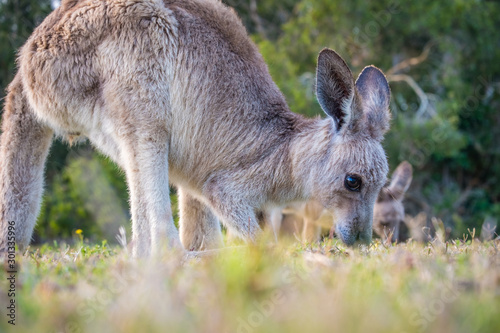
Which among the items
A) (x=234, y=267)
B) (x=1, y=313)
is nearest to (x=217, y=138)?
(x=234, y=267)

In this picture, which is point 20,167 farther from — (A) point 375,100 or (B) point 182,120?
(A) point 375,100

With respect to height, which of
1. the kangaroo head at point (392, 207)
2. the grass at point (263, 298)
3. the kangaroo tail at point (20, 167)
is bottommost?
the kangaroo head at point (392, 207)

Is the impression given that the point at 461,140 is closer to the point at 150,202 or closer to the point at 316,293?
the point at 150,202

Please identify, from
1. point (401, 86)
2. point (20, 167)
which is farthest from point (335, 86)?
point (401, 86)

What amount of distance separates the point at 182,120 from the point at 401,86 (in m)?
10.6

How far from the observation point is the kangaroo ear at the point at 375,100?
4027 mm

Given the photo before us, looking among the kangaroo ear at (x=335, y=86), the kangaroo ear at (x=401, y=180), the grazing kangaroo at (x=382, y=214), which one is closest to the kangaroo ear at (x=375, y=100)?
the kangaroo ear at (x=335, y=86)

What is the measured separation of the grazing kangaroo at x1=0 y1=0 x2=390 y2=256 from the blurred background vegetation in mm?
5892

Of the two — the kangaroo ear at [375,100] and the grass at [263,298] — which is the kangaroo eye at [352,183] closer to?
the kangaroo ear at [375,100]

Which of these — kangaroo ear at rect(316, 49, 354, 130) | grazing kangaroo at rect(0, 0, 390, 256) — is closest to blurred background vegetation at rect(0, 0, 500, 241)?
grazing kangaroo at rect(0, 0, 390, 256)

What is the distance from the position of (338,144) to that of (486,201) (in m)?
11.5

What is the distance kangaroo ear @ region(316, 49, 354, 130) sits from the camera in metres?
3.82

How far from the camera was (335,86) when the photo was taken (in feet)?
12.9

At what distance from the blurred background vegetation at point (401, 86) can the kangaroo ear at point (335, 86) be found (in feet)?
19.8
